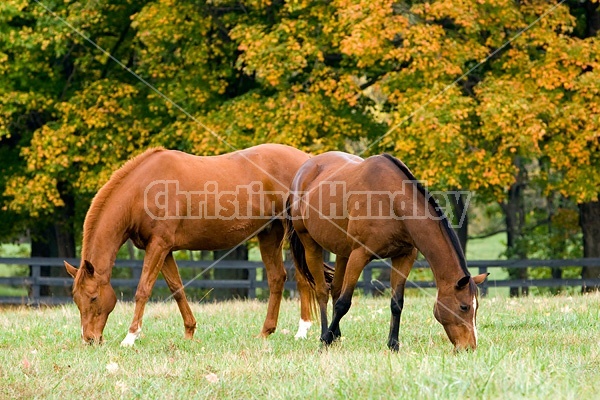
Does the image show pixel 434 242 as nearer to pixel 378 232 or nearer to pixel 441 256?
pixel 441 256

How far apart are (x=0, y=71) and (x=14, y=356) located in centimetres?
1193

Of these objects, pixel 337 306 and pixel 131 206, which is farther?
pixel 131 206

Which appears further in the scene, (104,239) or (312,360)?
(104,239)

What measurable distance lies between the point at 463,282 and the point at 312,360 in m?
1.37

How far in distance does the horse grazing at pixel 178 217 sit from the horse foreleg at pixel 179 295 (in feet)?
0.04

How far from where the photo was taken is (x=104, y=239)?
9.16 metres

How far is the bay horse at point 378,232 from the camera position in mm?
7141

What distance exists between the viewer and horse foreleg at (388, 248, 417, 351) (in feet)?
25.5

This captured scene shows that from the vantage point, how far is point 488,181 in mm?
Answer: 16328

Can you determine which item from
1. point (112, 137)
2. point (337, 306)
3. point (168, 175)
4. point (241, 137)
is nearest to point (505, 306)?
point (337, 306)

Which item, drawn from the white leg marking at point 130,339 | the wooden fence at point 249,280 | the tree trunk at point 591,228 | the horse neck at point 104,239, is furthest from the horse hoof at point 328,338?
the tree trunk at point 591,228

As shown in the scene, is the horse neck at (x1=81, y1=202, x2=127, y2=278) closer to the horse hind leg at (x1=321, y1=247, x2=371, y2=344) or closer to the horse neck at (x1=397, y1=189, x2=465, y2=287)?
the horse hind leg at (x1=321, y1=247, x2=371, y2=344)

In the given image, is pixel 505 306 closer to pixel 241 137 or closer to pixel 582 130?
pixel 582 130

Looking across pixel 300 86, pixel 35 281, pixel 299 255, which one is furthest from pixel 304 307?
pixel 35 281
